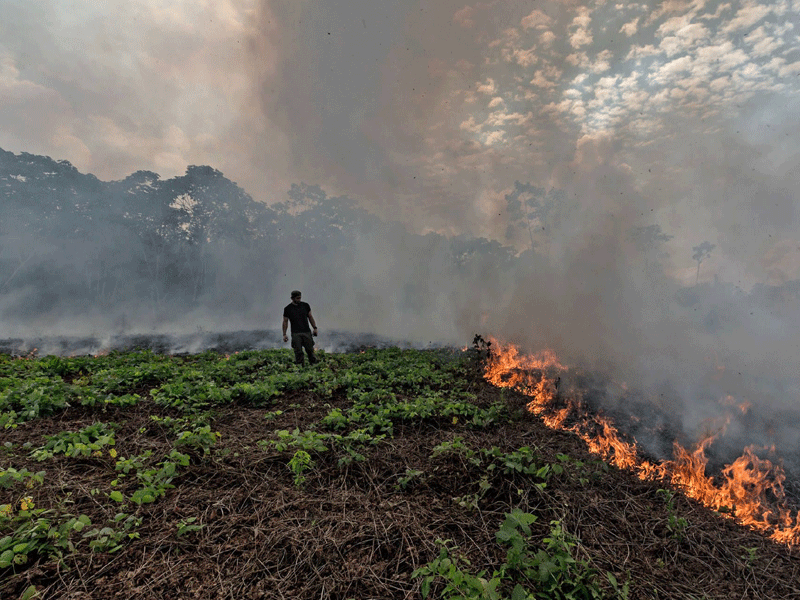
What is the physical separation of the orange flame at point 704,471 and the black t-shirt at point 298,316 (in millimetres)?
7130

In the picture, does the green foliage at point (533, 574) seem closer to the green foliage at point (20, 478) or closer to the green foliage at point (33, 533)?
the green foliage at point (33, 533)

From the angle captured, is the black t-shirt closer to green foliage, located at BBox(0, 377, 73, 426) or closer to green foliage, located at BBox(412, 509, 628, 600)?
green foliage, located at BBox(0, 377, 73, 426)

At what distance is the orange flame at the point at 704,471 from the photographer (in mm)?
5020

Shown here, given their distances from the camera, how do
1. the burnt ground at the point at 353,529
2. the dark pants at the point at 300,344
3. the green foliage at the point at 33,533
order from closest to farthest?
1. the green foliage at the point at 33,533
2. the burnt ground at the point at 353,529
3. the dark pants at the point at 300,344

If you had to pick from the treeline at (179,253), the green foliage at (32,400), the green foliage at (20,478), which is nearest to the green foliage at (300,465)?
the green foliage at (20,478)

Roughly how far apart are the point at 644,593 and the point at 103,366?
1209cm

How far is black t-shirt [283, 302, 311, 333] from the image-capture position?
438 inches

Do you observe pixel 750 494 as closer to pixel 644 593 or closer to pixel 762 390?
pixel 644 593

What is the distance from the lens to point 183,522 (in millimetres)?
3229

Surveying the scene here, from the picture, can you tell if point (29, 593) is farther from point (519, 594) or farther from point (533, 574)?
point (533, 574)

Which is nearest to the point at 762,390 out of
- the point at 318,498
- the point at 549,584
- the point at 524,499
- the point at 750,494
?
the point at 750,494

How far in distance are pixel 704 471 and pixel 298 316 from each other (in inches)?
412

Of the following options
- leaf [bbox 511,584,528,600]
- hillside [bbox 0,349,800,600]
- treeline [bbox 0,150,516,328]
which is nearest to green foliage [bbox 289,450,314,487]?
hillside [bbox 0,349,800,600]

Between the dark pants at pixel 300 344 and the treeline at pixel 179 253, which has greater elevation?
the treeline at pixel 179 253
